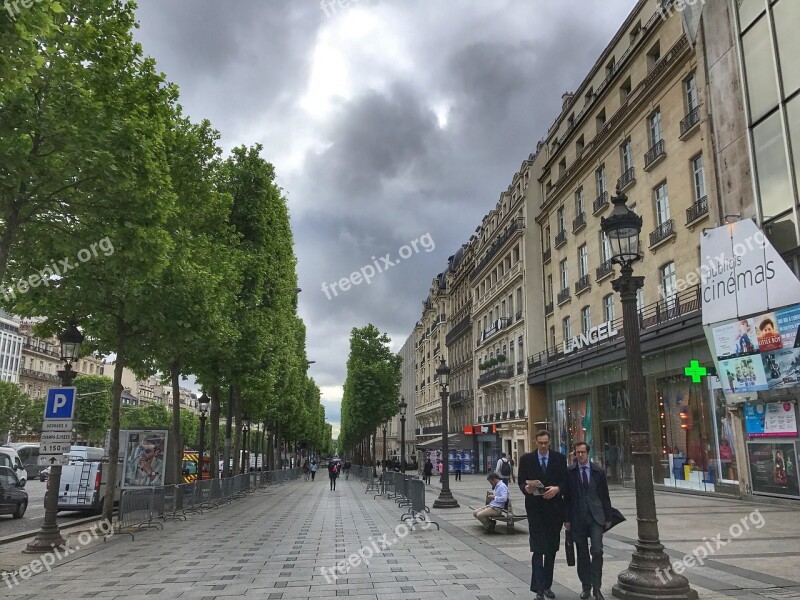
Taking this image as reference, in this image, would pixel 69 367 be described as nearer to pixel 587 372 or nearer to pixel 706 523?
pixel 706 523

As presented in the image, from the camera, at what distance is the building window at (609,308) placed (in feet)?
93.0

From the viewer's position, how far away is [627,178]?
27.2 metres

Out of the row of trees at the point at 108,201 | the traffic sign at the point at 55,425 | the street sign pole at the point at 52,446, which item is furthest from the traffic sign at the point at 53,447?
the row of trees at the point at 108,201

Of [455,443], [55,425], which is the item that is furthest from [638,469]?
[455,443]

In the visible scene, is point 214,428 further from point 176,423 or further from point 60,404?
point 60,404

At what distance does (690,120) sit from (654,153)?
8.51 feet

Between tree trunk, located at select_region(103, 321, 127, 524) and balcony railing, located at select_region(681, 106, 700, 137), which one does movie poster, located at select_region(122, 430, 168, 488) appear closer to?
tree trunk, located at select_region(103, 321, 127, 524)

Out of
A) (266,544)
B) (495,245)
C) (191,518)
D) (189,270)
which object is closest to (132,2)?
(189,270)

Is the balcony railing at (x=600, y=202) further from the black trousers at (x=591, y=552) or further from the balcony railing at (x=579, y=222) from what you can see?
the black trousers at (x=591, y=552)

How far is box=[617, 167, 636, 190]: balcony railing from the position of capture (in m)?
26.7

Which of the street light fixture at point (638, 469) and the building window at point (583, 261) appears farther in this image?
the building window at point (583, 261)
